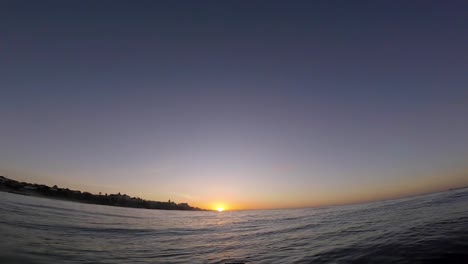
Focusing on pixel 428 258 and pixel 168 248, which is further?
pixel 168 248

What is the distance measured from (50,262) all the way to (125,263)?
2.86 metres

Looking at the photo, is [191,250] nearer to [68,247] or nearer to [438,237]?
[68,247]

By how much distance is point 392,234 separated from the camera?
15.9 m

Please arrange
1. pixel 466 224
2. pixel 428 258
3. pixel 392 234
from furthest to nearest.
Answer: pixel 392 234, pixel 466 224, pixel 428 258

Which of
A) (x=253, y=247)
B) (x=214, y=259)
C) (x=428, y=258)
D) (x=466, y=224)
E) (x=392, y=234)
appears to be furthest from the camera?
(x=253, y=247)

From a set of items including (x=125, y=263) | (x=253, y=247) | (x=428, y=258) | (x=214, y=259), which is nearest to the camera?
(x=428, y=258)

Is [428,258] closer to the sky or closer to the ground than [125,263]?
closer to the sky

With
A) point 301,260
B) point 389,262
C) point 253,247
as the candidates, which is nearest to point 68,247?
point 253,247

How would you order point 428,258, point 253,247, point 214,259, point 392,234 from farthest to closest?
point 253,247, point 392,234, point 214,259, point 428,258

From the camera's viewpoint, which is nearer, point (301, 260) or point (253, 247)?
point (301, 260)

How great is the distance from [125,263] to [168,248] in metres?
4.83

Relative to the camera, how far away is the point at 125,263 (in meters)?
12.6

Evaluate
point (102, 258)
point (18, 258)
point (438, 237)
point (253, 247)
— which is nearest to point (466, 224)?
point (438, 237)

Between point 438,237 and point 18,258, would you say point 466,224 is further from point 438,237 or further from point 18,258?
point 18,258
